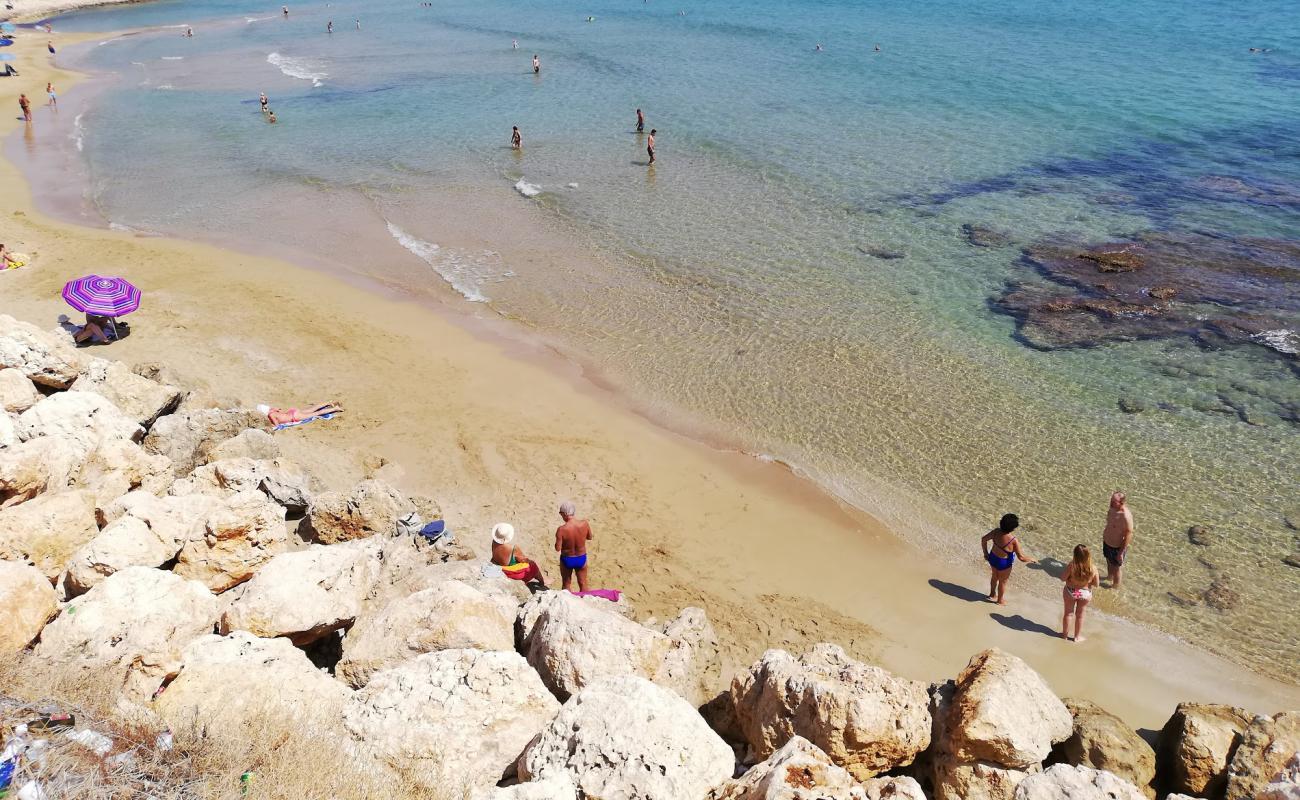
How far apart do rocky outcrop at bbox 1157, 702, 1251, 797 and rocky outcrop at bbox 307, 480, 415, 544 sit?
840 cm

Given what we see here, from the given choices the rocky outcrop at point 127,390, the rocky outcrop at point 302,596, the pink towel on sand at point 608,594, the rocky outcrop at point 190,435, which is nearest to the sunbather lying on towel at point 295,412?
the rocky outcrop at point 190,435

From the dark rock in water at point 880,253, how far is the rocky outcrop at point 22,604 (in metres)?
17.8

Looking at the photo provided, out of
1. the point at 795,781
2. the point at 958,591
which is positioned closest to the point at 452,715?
the point at 795,781

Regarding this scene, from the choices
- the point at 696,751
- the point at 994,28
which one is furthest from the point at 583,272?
the point at 994,28

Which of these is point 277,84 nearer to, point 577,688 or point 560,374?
point 560,374

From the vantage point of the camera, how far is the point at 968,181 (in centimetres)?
2544

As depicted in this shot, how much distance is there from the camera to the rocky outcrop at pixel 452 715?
6.04 meters

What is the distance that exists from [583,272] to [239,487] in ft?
37.9

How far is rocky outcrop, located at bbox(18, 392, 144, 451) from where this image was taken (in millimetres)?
10117

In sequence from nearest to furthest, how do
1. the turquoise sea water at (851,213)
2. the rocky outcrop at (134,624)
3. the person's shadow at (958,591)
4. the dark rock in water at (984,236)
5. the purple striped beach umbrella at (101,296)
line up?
the rocky outcrop at (134,624)
the person's shadow at (958,591)
the turquoise sea water at (851,213)
the purple striped beach umbrella at (101,296)
the dark rock in water at (984,236)

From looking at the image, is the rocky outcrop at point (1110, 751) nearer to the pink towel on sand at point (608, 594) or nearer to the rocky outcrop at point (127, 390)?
the pink towel on sand at point (608, 594)

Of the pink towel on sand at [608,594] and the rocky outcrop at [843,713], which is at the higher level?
the rocky outcrop at [843,713]

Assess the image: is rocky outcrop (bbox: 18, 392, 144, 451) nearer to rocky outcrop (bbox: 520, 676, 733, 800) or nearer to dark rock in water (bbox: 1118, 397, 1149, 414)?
rocky outcrop (bbox: 520, 676, 733, 800)

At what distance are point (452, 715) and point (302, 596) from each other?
2187 mm
